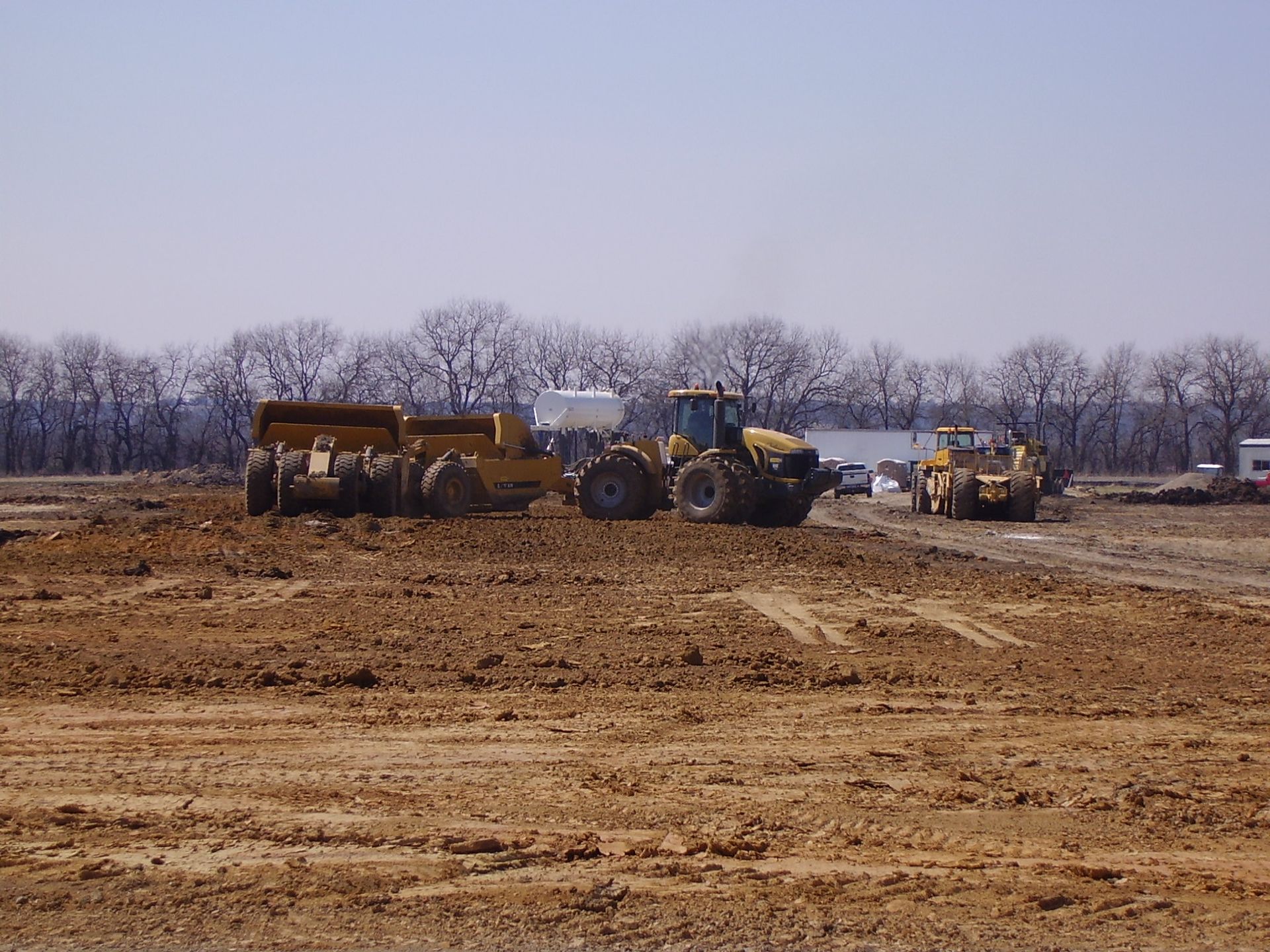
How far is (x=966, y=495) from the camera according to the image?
28844mm

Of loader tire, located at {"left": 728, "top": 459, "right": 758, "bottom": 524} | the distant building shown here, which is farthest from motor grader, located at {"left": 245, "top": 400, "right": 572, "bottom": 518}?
the distant building

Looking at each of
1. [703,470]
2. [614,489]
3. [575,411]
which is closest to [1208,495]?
[575,411]

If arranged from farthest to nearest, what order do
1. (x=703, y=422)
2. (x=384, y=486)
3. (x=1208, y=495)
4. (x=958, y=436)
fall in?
(x=1208, y=495), (x=958, y=436), (x=703, y=422), (x=384, y=486)

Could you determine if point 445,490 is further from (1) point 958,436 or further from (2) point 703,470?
(1) point 958,436

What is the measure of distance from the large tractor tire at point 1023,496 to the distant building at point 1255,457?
43.9 meters

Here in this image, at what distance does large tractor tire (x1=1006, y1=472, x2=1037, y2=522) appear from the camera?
91.6 feet

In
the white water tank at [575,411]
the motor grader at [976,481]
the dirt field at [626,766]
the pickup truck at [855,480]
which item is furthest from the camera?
the pickup truck at [855,480]

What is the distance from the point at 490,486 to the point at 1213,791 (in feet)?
66.4

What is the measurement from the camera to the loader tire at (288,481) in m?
21.2

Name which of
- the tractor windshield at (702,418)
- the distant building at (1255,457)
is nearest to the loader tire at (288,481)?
the tractor windshield at (702,418)

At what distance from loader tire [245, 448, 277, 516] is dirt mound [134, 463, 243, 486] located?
26.7m

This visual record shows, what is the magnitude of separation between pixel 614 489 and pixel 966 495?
10.1m

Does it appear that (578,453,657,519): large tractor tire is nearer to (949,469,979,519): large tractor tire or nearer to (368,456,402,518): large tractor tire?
(368,456,402,518): large tractor tire

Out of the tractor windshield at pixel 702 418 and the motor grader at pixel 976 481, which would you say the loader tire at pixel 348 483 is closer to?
the tractor windshield at pixel 702 418
